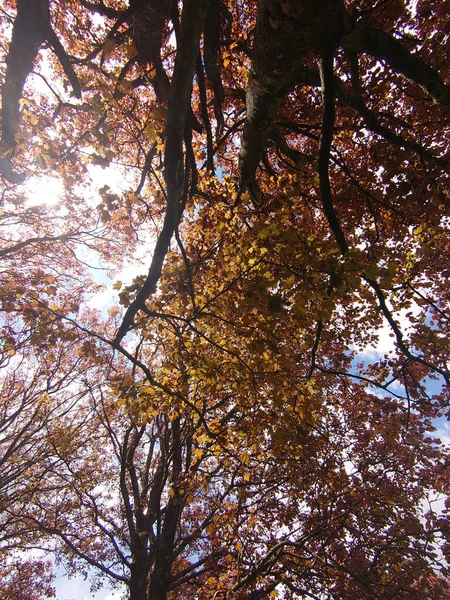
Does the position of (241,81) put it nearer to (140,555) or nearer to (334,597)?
(334,597)

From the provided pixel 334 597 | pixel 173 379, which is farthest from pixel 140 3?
pixel 334 597

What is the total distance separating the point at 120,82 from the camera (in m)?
3.12

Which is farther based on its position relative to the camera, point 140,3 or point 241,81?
point 241,81

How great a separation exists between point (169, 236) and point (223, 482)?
25.6ft

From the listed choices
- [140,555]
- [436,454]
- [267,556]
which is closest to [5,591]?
[140,555]

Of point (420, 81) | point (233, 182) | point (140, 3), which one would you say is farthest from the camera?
point (233, 182)

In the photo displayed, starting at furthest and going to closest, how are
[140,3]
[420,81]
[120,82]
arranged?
[120,82] < [140,3] < [420,81]

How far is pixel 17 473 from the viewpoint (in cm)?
932

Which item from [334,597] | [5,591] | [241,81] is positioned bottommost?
[5,591]

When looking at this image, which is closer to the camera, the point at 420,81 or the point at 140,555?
the point at 420,81

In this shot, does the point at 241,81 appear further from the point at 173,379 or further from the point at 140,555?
the point at 140,555

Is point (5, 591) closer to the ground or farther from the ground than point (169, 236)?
closer to the ground

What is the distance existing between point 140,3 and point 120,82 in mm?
738

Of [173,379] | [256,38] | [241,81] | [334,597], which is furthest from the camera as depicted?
[334,597]
